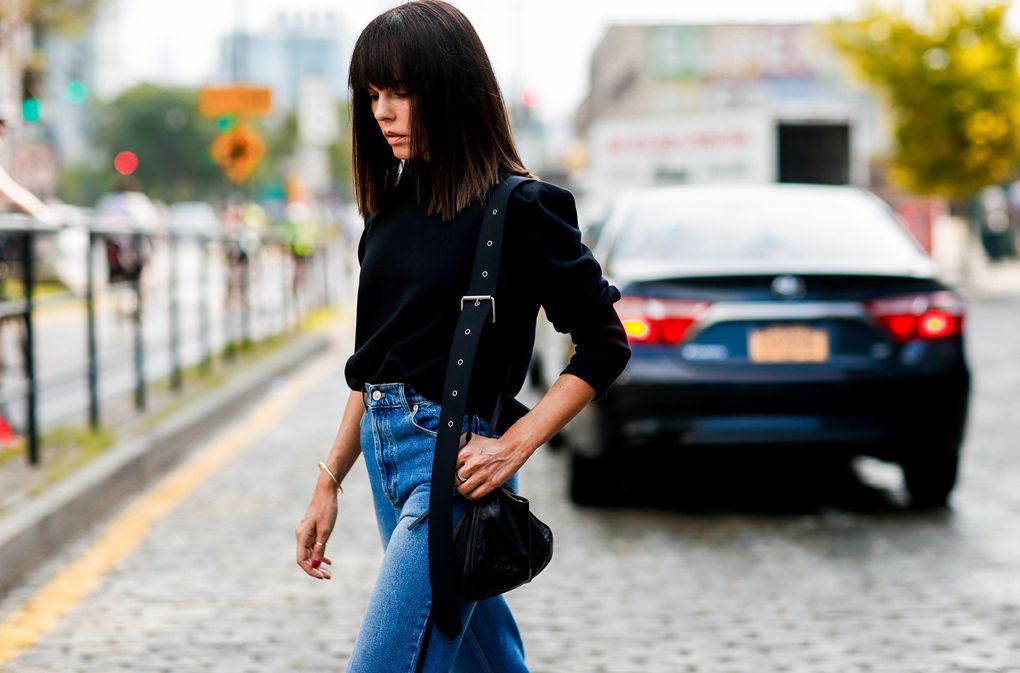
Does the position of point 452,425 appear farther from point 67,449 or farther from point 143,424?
point 143,424

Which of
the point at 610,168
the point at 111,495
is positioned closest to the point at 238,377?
the point at 111,495

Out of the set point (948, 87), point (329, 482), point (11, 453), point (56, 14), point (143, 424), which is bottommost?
point (143, 424)

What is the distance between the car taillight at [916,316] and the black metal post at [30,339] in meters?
Result: 3.75

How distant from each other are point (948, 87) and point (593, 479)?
23.1m

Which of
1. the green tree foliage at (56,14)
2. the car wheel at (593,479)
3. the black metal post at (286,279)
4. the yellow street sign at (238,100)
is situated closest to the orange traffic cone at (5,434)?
the car wheel at (593,479)

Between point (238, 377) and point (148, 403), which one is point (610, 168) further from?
point (148, 403)

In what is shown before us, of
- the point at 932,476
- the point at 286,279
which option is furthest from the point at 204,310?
the point at 932,476

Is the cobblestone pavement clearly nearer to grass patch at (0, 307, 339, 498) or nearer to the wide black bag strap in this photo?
grass patch at (0, 307, 339, 498)

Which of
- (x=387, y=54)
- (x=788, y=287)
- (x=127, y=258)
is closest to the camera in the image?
(x=387, y=54)

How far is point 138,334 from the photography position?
9.69 m

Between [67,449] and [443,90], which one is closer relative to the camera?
[443,90]

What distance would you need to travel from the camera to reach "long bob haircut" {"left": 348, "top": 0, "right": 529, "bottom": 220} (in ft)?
8.23

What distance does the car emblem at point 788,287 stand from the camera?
21.3ft

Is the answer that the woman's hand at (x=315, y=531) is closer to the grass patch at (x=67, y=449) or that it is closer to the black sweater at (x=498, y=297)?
the black sweater at (x=498, y=297)
